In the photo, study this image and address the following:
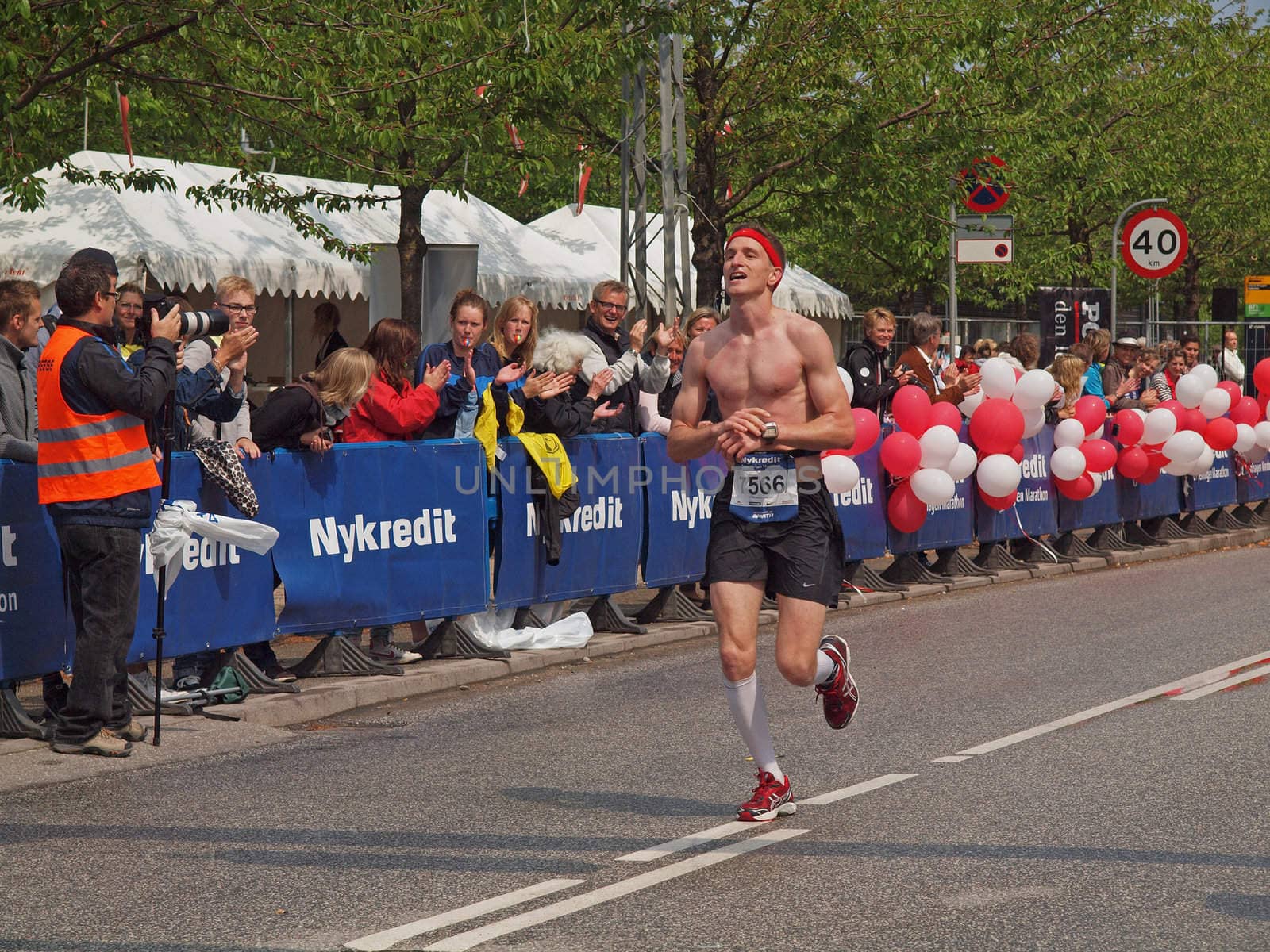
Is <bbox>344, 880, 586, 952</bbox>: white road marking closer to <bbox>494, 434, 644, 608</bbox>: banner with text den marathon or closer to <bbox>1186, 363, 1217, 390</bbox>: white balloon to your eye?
<bbox>494, 434, 644, 608</bbox>: banner with text den marathon

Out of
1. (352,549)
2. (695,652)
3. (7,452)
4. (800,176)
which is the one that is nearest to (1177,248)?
(800,176)

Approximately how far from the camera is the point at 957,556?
15742 millimetres

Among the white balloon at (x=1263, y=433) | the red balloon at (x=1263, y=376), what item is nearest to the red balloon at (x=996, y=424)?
the white balloon at (x=1263, y=433)

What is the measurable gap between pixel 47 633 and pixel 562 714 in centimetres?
258

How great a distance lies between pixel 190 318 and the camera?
808cm

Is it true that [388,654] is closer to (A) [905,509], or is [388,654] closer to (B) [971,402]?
(A) [905,509]

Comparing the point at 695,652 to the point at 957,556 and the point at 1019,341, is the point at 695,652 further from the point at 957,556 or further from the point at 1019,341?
the point at 1019,341

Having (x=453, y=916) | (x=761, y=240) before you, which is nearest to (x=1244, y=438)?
(x=761, y=240)

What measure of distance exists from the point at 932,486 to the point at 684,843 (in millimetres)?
8422

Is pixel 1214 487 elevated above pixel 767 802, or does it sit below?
above

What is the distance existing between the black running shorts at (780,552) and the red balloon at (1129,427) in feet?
37.9

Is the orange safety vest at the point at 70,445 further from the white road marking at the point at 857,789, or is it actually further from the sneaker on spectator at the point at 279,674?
the white road marking at the point at 857,789

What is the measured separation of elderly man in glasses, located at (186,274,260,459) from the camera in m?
8.79

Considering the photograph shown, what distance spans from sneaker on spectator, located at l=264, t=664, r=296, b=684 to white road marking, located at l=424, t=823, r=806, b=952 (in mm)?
4031
